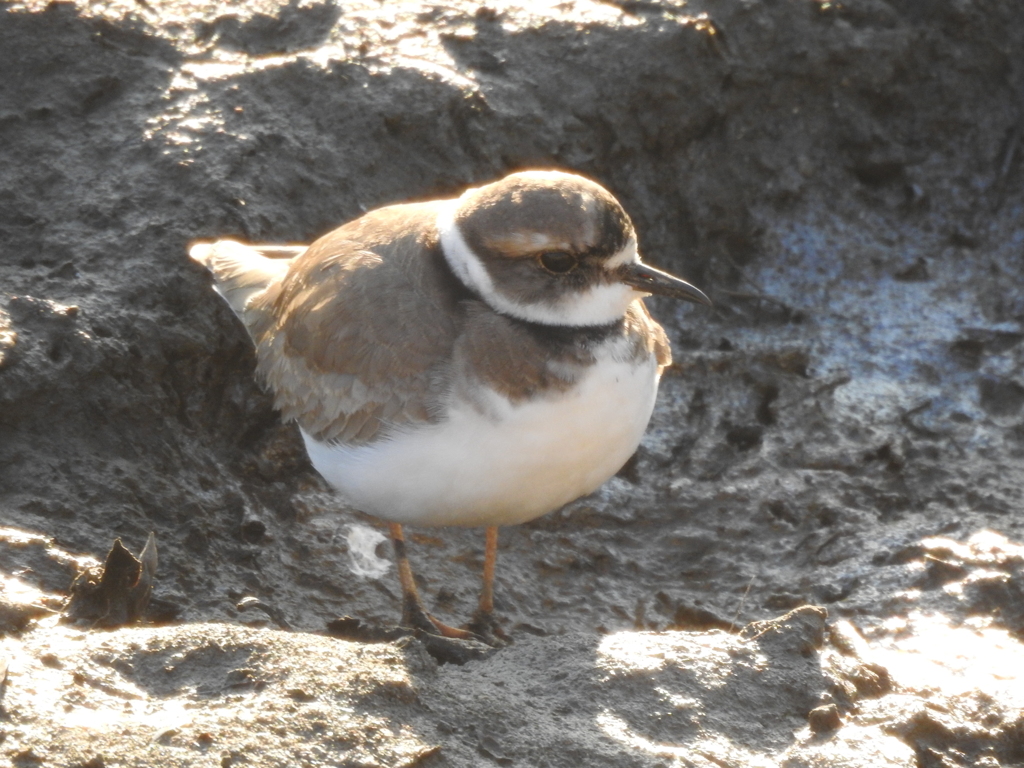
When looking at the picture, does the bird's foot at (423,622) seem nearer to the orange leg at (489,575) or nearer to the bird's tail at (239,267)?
the orange leg at (489,575)

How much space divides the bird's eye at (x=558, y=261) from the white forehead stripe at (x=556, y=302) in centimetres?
10

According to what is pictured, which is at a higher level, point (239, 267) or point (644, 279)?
point (644, 279)

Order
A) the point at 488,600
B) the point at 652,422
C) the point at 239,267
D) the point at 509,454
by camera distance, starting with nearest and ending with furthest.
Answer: the point at 509,454 → the point at 488,600 → the point at 239,267 → the point at 652,422

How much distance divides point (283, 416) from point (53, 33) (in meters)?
2.57

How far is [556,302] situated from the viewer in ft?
14.2

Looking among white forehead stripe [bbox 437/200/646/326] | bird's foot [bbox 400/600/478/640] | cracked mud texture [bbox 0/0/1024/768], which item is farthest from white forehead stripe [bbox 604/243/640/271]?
bird's foot [bbox 400/600/478/640]

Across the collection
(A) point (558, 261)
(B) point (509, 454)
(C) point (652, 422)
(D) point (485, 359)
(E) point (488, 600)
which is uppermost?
(A) point (558, 261)

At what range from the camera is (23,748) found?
285 cm

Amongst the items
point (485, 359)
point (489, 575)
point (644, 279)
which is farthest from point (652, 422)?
point (485, 359)

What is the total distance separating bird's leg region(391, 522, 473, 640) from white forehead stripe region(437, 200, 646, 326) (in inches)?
41.5

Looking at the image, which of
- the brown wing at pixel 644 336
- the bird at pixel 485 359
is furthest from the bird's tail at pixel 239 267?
the brown wing at pixel 644 336

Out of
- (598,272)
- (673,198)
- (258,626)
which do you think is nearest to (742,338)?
(673,198)

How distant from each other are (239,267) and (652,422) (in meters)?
2.14

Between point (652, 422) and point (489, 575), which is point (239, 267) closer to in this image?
point (489, 575)
